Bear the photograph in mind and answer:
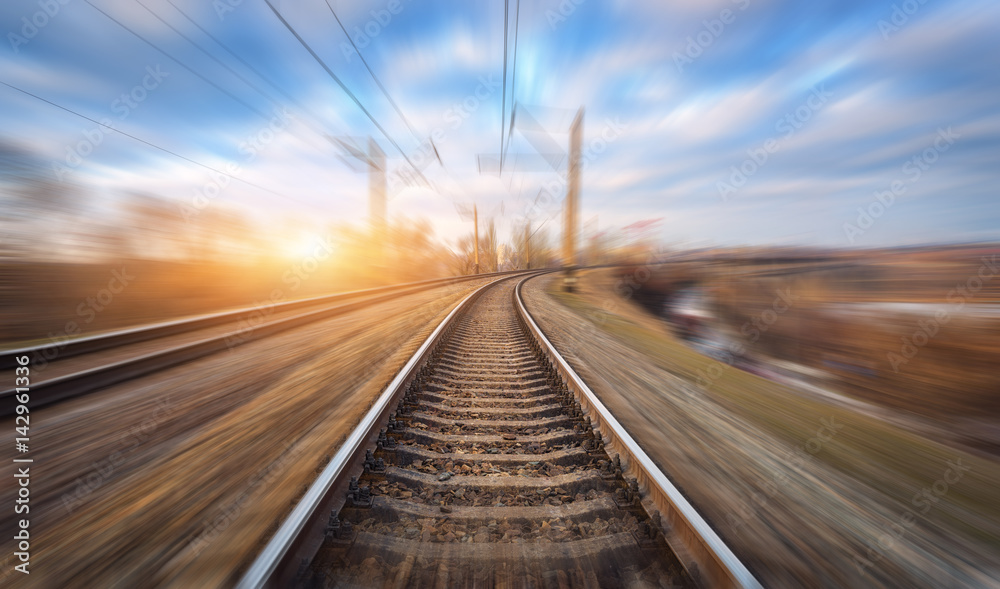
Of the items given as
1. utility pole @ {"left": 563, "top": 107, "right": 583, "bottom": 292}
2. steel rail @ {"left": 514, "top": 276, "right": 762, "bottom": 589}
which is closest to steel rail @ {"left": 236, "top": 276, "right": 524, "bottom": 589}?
steel rail @ {"left": 514, "top": 276, "right": 762, "bottom": 589}

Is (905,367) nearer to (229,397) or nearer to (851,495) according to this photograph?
(851,495)

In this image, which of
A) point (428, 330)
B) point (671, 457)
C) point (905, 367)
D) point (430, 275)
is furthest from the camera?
point (430, 275)

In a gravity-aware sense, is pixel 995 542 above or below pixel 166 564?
below

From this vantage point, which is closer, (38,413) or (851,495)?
(851,495)

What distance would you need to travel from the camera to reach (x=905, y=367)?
5.26m

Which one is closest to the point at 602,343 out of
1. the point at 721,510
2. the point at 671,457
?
the point at 671,457

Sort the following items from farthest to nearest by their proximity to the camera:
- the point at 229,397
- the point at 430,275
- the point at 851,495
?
the point at 430,275 → the point at 229,397 → the point at 851,495

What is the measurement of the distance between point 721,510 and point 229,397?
183 inches
